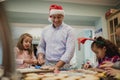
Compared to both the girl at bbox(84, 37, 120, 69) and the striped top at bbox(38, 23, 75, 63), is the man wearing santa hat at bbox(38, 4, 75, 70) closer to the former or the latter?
→ the striped top at bbox(38, 23, 75, 63)

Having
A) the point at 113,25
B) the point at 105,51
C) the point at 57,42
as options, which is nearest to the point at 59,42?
the point at 57,42

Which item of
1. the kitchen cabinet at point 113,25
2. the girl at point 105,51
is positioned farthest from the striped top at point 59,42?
the kitchen cabinet at point 113,25

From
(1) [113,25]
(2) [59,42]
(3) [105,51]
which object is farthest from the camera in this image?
(1) [113,25]

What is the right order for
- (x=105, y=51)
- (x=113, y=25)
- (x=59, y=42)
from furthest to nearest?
(x=113, y=25) < (x=105, y=51) < (x=59, y=42)

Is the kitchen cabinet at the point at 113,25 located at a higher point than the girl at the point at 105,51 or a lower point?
higher

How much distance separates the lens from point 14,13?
323cm

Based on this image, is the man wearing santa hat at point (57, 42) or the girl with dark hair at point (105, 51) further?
the girl with dark hair at point (105, 51)

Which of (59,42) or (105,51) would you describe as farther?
(105,51)

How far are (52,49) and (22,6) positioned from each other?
1748 millimetres

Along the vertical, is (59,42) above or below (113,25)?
below

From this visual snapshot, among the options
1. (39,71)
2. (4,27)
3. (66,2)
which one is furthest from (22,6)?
(4,27)

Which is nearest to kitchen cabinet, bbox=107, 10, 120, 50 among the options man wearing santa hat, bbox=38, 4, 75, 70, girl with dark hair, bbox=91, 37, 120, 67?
girl with dark hair, bbox=91, 37, 120, 67

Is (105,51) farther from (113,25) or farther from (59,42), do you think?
(113,25)

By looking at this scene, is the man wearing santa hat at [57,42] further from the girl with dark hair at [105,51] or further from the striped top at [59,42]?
the girl with dark hair at [105,51]
